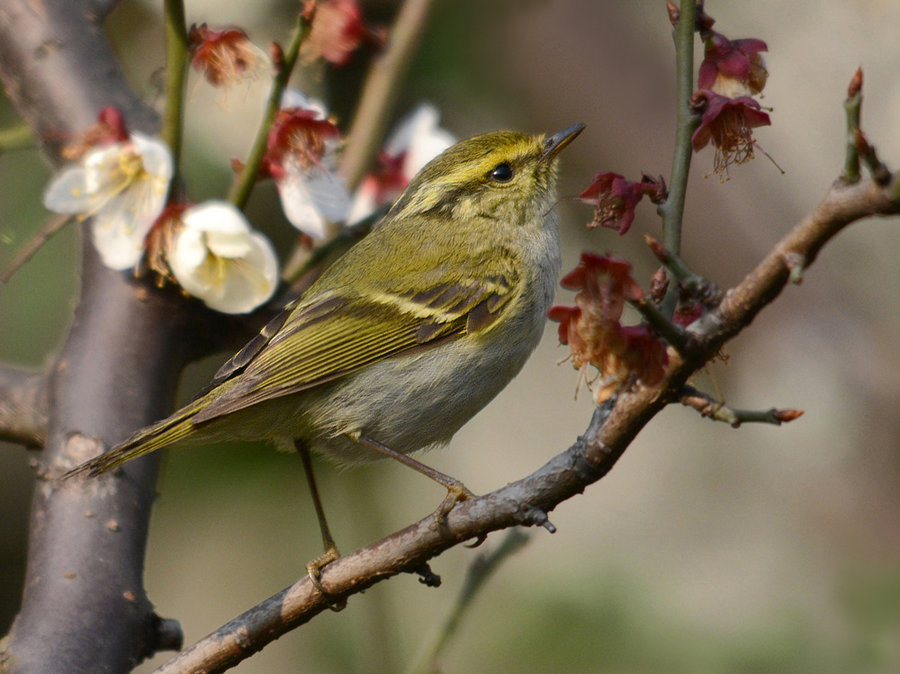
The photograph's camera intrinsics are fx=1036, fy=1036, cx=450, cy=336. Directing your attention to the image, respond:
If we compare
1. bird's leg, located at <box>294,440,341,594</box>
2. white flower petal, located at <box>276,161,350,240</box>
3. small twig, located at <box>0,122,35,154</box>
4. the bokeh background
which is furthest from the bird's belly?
small twig, located at <box>0,122,35,154</box>

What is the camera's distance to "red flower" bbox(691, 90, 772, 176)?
1.56 meters

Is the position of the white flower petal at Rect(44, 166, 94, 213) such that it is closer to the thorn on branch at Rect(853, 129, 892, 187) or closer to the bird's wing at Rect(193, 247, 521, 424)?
the bird's wing at Rect(193, 247, 521, 424)

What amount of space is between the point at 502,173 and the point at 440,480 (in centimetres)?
118

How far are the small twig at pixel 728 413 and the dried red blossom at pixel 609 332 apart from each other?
76 millimetres

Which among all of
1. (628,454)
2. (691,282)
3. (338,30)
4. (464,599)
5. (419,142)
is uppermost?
(338,30)

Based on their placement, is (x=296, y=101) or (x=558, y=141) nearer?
(x=296, y=101)

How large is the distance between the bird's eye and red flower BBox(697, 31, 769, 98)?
157cm

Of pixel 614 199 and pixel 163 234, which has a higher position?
pixel 163 234

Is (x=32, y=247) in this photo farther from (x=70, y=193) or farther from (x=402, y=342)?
(x=402, y=342)

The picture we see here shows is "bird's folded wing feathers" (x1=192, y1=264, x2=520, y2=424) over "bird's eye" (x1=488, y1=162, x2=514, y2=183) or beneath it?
beneath

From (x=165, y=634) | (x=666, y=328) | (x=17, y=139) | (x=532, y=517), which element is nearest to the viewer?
(x=666, y=328)

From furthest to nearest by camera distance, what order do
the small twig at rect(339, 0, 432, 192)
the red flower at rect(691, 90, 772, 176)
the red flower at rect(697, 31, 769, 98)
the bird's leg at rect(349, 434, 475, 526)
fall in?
the small twig at rect(339, 0, 432, 192) → the bird's leg at rect(349, 434, 475, 526) → the red flower at rect(697, 31, 769, 98) → the red flower at rect(691, 90, 772, 176)

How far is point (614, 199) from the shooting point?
162 centimetres

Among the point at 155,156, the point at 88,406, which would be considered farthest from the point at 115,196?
the point at 88,406
